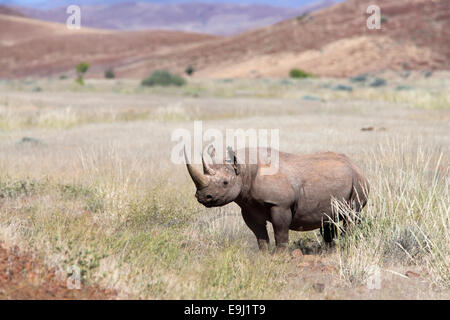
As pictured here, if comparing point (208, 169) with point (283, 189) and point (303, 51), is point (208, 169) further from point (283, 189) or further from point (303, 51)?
point (303, 51)

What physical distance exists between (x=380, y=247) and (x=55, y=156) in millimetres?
8017

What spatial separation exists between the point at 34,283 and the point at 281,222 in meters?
2.31

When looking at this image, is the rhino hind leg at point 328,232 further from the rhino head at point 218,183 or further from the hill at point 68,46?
the hill at point 68,46

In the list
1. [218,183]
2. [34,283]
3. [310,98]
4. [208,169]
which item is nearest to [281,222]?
[218,183]

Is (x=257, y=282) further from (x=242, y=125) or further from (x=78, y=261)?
(x=242, y=125)

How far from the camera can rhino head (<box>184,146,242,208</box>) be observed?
5355mm

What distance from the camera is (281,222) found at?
5738mm

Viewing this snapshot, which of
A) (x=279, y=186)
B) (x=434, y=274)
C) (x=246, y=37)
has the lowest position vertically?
(x=434, y=274)

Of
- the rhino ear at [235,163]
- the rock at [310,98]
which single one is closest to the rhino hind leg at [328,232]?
the rhino ear at [235,163]

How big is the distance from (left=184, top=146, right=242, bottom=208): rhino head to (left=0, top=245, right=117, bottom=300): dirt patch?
1204 millimetres

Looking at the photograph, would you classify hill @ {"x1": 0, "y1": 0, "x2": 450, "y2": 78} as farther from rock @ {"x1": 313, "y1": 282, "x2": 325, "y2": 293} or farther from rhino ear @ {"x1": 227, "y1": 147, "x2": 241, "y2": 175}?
rock @ {"x1": 313, "y1": 282, "x2": 325, "y2": 293}
